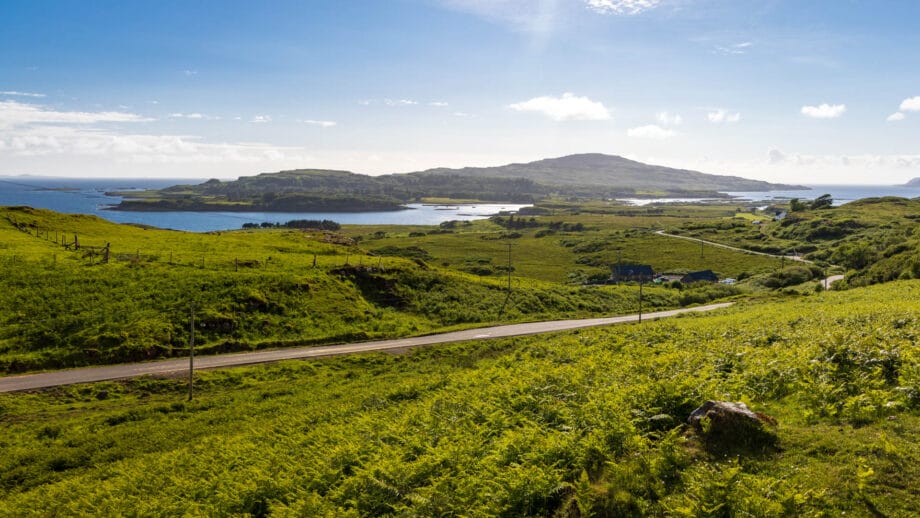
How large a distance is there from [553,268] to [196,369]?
398 feet

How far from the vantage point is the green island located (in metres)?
11.8

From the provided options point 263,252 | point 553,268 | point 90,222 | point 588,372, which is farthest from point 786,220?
point 90,222

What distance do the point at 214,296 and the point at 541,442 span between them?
47.1 meters

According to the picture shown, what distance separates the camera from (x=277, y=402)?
33.1 m

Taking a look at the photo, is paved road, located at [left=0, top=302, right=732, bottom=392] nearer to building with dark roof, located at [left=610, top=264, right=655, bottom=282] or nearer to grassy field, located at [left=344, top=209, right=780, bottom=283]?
building with dark roof, located at [left=610, top=264, right=655, bottom=282]

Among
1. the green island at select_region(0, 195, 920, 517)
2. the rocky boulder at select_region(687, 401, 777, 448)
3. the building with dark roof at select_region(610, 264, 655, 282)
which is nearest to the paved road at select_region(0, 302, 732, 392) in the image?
the green island at select_region(0, 195, 920, 517)

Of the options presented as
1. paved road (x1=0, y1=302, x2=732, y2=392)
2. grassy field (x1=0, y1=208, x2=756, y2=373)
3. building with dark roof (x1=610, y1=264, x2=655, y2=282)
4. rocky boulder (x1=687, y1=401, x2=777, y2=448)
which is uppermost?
rocky boulder (x1=687, y1=401, x2=777, y2=448)

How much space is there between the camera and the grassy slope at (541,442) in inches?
441

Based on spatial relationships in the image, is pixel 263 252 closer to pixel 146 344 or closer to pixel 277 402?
pixel 146 344

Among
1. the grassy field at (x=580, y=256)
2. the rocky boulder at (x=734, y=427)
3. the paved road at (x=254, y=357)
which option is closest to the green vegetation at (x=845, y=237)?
the grassy field at (x=580, y=256)

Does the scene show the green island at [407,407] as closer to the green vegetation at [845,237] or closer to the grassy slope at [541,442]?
the grassy slope at [541,442]

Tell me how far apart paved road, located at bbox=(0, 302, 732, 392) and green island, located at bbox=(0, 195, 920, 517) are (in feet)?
5.21

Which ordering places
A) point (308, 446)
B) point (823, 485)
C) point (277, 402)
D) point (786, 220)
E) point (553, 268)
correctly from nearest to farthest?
point (823, 485) → point (308, 446) → point (277, 402) → point (553, 268) → point (786, 220)

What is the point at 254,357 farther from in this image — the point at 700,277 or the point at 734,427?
the point at 700,277
